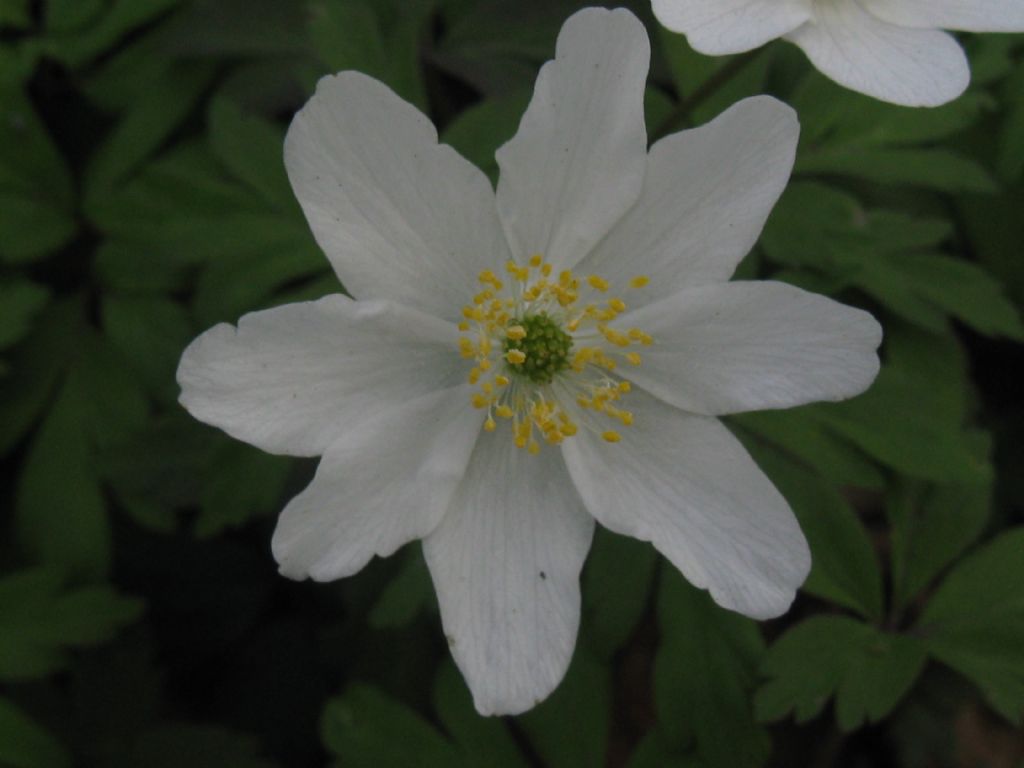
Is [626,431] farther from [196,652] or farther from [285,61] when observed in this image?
[196,652]

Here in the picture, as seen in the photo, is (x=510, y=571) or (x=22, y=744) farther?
(x=22, y=744)

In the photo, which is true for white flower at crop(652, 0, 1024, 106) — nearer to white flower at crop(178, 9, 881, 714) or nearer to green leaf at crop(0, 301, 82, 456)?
white flower at crop(178, 9, 881, 714)

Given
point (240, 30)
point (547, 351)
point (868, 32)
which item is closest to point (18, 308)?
point (240, 30)

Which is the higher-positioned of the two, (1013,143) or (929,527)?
(1013,143)

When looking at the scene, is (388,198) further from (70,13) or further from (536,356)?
(70,13)

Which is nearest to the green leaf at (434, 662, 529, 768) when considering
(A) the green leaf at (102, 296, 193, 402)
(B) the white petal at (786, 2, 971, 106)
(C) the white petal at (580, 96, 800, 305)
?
(A) the green leaf at (102, 296, 193, 402)

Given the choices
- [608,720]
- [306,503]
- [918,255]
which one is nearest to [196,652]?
[608,720]

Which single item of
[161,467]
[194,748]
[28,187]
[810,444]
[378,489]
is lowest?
[194,748]
